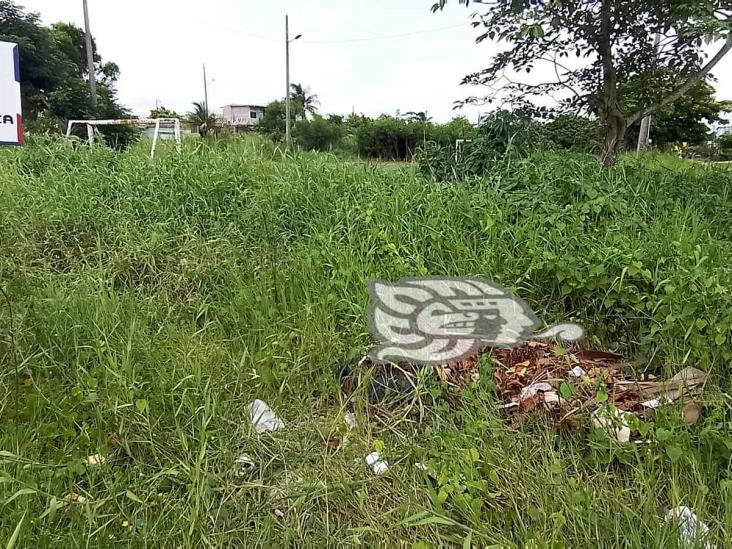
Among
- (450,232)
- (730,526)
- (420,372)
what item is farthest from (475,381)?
(450,232)

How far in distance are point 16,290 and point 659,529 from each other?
2772mm

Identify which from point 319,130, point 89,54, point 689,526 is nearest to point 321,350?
point 689,526

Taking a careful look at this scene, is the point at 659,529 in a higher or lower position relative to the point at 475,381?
lower

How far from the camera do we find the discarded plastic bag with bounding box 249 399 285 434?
1751 mm

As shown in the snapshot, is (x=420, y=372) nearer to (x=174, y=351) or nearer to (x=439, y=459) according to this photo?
(x=439, y=459)

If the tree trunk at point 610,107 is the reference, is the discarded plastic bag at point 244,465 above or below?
below

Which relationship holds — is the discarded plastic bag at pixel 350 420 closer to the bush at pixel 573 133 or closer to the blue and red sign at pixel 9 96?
the blue and red sign at pixel 9 96

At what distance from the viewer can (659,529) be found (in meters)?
1.24

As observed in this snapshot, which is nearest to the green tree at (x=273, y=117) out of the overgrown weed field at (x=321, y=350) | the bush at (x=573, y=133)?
the bush at (x=573, y=133)

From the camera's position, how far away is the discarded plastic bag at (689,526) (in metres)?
1.21

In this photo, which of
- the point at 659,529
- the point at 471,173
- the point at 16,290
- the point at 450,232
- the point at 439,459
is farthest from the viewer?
the point at 471,173

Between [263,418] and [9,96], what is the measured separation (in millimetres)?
1642

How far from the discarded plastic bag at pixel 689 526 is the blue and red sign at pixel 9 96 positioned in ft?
8.57

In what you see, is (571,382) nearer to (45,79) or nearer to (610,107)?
(610,107)
